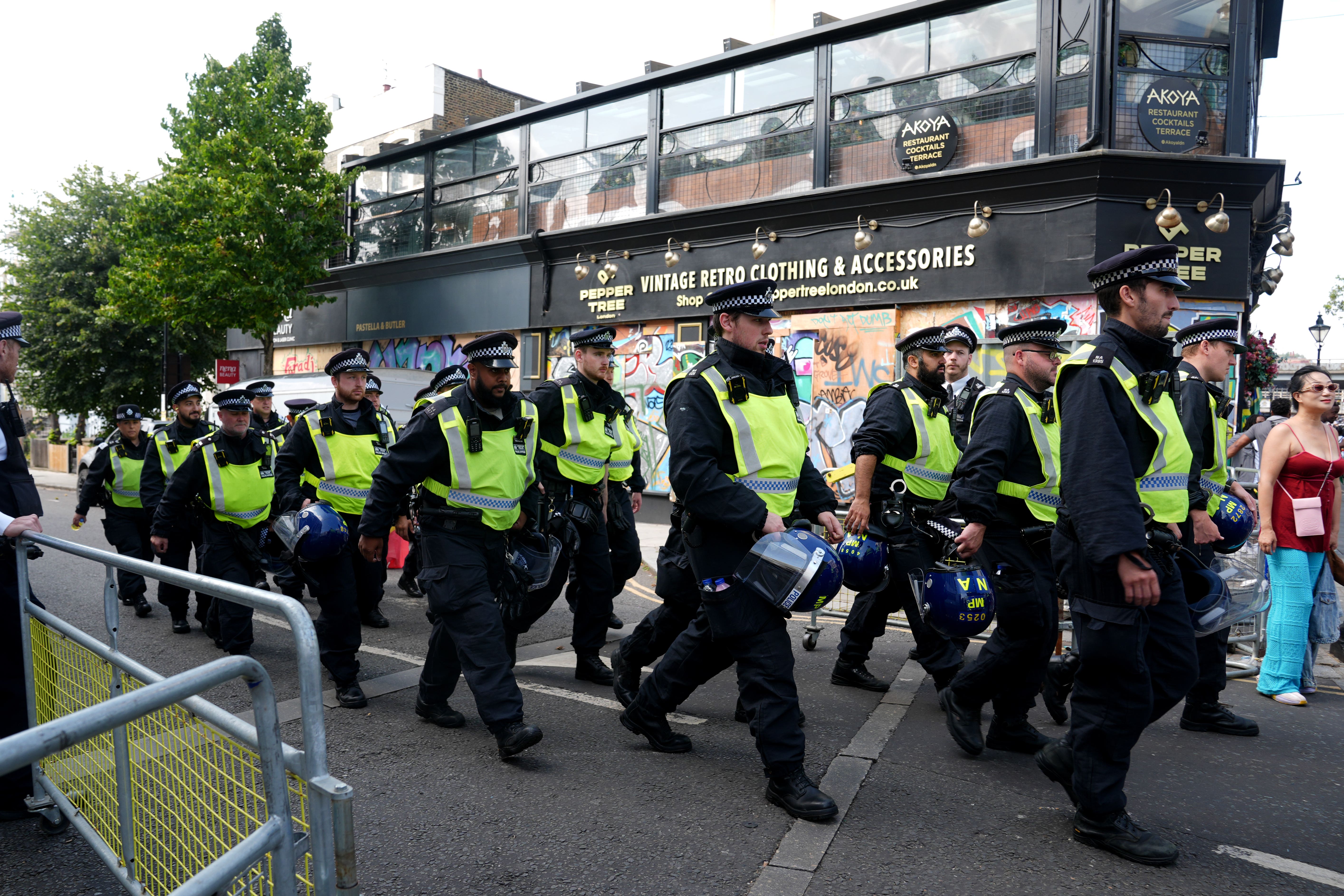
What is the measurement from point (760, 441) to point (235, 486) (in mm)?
4351

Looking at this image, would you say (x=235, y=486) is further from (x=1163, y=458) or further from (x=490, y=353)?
(x=1163, y=458)

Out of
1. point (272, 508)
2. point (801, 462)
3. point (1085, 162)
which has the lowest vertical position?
point (272, 508)

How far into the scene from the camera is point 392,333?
67.0 ft

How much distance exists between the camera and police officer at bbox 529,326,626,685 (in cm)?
591

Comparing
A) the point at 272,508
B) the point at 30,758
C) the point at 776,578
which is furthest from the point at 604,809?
the point at 272,508

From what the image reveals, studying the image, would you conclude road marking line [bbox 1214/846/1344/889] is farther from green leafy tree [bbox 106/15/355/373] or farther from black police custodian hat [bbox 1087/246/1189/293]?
green leafy tree [bbox 106/15/355/373]

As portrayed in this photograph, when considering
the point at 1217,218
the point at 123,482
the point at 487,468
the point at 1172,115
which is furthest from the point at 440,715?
the point at 1172,115

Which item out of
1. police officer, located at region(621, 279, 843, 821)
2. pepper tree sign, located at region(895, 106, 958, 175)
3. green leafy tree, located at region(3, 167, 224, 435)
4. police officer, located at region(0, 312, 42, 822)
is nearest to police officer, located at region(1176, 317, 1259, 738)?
police officer, located at region(621, 279, 843, 821)

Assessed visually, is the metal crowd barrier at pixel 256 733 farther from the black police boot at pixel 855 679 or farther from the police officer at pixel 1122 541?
the black police boot at pixel 855 679

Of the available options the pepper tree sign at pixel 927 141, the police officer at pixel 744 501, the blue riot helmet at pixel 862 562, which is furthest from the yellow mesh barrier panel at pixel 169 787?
the pepper tree sign at pixel 927 141

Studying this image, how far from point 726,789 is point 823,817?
54 centimetres

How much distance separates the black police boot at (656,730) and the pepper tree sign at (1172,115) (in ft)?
33.3

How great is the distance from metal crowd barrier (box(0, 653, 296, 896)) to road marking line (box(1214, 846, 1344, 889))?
329 cm

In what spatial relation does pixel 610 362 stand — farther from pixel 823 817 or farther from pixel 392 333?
pixel 392 333
